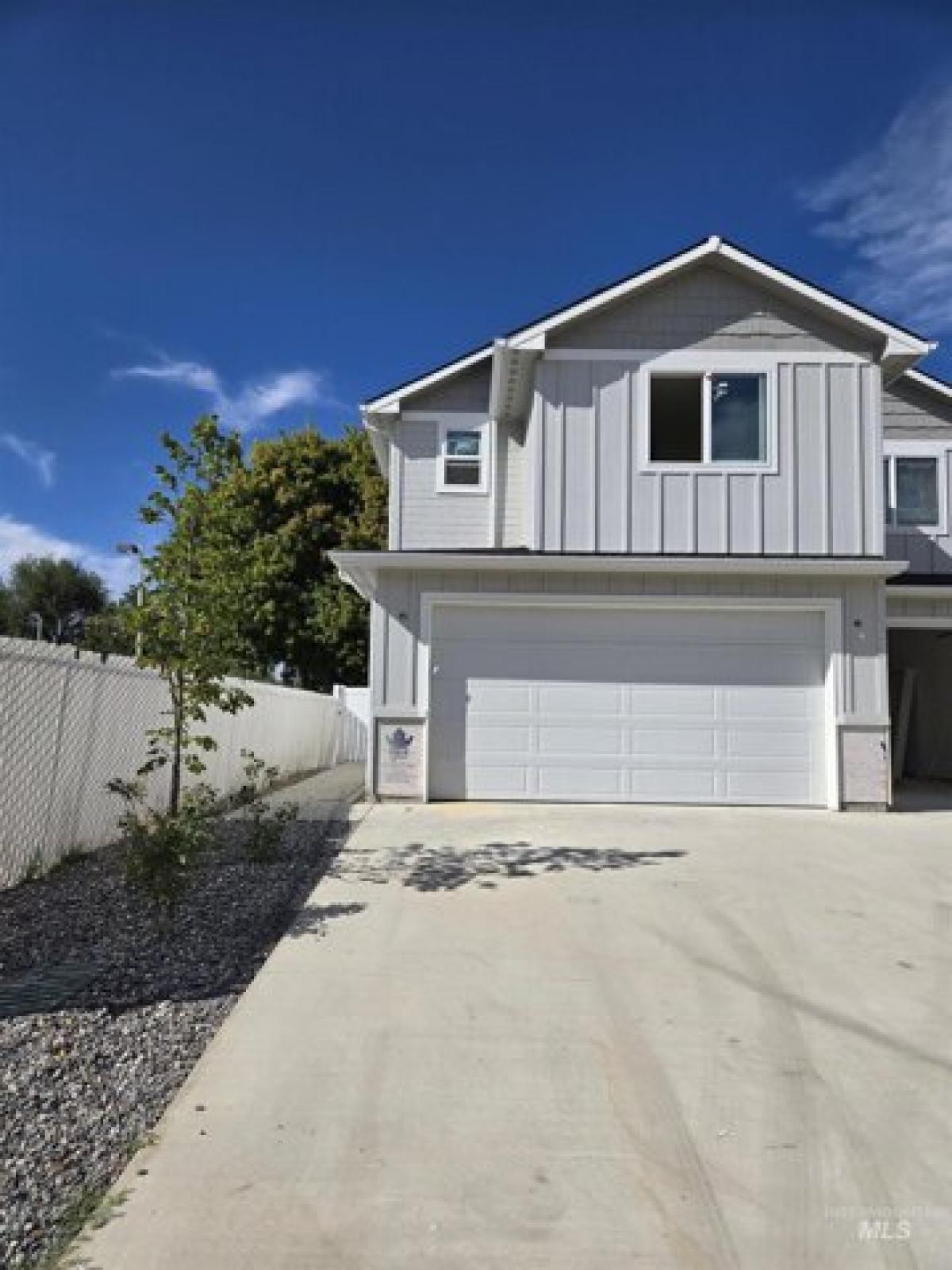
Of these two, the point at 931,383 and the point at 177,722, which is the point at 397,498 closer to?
the point at 177,722

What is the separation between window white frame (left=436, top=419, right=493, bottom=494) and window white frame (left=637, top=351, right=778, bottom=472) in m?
2.71

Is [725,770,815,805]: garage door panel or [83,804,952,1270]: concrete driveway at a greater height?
[725,770,815,805]: garage door panel

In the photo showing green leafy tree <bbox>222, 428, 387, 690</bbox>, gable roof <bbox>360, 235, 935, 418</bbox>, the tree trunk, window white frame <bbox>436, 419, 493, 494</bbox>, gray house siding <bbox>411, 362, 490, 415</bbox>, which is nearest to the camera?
the tree trunk

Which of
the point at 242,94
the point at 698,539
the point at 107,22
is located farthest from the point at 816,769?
the point at 107,22

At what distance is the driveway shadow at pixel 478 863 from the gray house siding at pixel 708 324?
633 centimetres

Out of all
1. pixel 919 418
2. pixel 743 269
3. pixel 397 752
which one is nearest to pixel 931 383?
pixel 919 418

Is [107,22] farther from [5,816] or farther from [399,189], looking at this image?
[5,816]

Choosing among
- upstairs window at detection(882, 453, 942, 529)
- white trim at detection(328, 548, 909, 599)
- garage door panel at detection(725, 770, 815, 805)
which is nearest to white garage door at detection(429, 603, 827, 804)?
garage door panel at detection(725, 770, 815, 805)

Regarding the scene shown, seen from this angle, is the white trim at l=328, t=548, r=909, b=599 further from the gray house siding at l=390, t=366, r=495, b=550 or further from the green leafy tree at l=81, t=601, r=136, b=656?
the green leafy tree at l=81, t=601, r=136, b=656

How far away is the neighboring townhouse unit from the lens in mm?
10453

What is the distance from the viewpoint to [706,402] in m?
10.9

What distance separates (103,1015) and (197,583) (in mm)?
2883

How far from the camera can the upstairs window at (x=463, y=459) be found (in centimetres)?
1288

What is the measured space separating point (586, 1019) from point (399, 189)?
8718 mm
